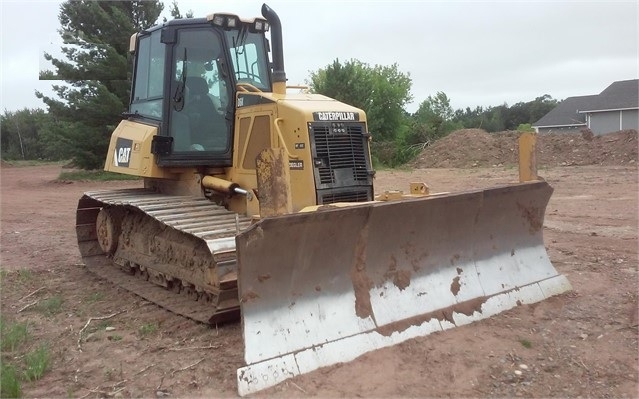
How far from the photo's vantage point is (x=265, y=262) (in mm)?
4344

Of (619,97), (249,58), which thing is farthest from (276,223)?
(619,97)

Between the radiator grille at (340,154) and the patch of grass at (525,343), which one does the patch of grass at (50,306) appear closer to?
the radiator grille at (340,154)

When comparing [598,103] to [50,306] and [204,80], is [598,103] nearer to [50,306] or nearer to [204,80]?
[204,80]

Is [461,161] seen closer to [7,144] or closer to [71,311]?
[71,311]

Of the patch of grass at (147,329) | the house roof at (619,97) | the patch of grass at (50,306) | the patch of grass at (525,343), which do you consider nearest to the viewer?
the patch of grass at (525,343)

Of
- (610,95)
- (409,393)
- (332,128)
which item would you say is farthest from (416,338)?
(610,95)

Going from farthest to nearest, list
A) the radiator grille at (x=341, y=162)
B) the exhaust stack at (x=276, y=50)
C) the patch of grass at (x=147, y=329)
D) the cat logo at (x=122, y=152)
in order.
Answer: the cat logo at (x=122, y=152) < the exhaust stack at (x=276, y=50) < the radiator grille at (x=341, y=162) < the patch of grass at (x=147, y=329)

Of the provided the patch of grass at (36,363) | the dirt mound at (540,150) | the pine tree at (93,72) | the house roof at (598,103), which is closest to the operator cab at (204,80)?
the patch of grass at (36,363)

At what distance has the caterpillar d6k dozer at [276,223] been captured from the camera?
4.34 meters

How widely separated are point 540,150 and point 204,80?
19717 millimetres

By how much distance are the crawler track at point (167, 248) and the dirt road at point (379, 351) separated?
199 millimetres

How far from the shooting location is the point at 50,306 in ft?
19.7

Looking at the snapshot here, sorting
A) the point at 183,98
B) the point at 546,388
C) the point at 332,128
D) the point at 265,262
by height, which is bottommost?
the point at 546,388

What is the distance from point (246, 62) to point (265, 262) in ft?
9.43
